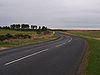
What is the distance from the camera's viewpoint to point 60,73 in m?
7.97

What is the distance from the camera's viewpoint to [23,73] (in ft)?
25.1

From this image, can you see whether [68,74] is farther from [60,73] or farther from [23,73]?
[23,73]

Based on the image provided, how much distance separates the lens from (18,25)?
7121 inches

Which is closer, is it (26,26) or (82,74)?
(82,74)

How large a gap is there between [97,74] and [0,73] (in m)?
4.23

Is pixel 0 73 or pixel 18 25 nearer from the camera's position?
pixel 0 73

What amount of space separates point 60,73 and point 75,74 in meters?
0.66

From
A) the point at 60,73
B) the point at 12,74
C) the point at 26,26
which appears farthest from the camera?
the point at 26,26

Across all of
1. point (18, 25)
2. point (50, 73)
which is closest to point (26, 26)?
point (18, 25)

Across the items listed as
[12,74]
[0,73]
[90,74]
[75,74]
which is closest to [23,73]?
[12,74]

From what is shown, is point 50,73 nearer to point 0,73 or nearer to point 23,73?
point 23,73

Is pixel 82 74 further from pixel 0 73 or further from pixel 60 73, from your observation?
pixel 0 73

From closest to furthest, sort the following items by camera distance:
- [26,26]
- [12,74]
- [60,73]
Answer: [12,74]
[60,73]
[26,26]

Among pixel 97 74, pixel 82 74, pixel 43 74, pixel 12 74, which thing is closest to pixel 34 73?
pixel 43 74
